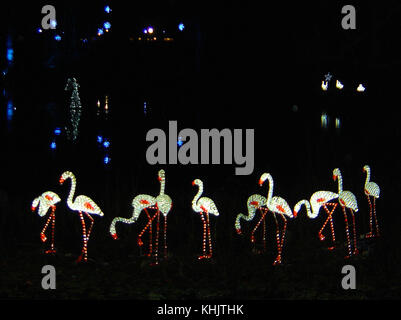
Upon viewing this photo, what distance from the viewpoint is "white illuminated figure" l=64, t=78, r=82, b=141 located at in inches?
829

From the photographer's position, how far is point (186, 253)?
321 inches

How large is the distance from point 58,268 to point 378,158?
1017cm

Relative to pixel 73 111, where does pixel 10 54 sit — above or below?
above

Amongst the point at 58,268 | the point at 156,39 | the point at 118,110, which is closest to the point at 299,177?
the point at 58,268

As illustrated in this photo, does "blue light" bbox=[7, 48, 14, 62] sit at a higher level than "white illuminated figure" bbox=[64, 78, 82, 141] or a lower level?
higher

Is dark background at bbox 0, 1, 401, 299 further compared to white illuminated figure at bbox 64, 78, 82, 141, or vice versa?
white illuminated figure at bbox 64, 78, 82, 141

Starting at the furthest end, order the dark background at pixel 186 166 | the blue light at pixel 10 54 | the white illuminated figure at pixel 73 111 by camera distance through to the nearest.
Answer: the white illuminated figure at pixel 73 111
the blue light at pixel 10 54
the dark background at pixel 186 166

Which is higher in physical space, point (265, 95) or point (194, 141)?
point (265, 95)

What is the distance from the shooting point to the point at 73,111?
2853cm

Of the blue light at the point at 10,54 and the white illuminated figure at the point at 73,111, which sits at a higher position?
the blue light at the point at 10,54

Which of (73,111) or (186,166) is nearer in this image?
(186,166)

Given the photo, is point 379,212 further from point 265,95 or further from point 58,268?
point 265,95

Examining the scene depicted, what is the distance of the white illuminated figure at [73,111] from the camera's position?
2105 centimetres

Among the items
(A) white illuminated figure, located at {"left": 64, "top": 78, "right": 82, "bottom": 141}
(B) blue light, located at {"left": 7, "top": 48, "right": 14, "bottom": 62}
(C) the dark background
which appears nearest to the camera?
(C) the dark background
